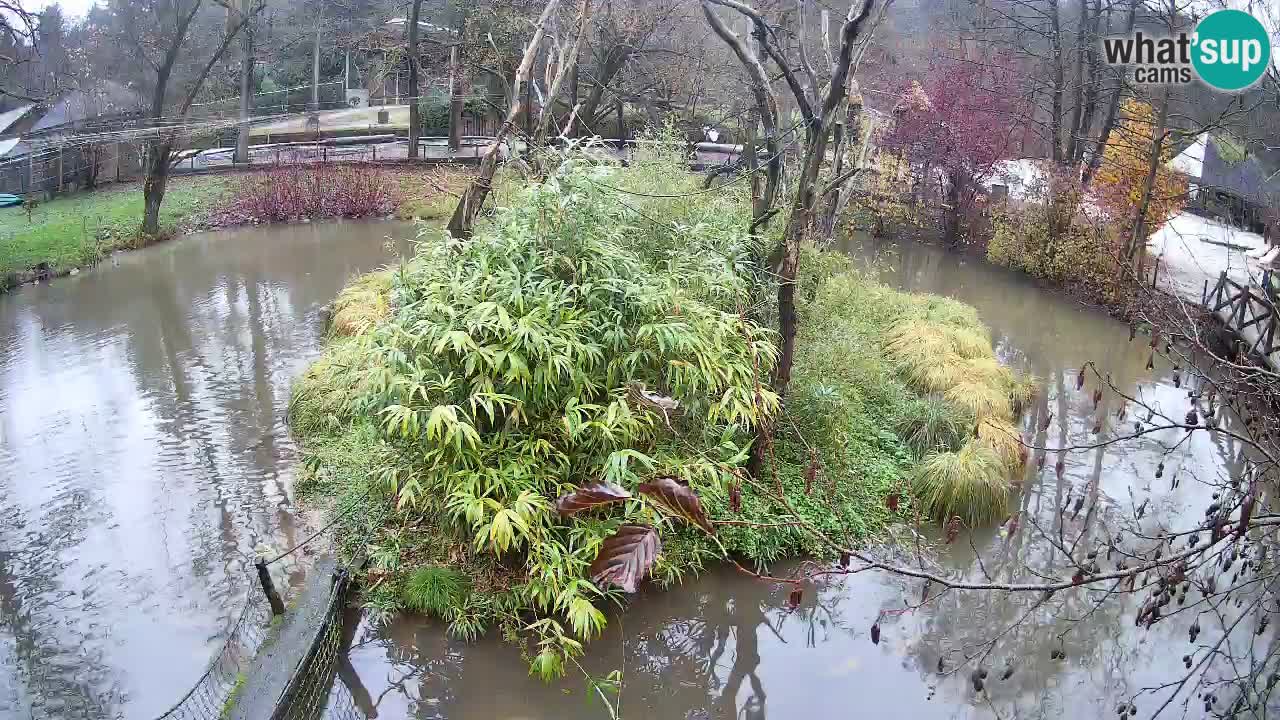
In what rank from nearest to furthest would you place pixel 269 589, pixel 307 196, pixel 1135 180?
pixel 269 589, pixel 1135 180, pixel 307 196

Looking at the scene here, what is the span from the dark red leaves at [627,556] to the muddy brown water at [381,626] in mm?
1347

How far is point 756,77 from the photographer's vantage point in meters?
6.76

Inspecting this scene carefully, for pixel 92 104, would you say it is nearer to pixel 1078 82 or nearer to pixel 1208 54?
pixel 1078 82

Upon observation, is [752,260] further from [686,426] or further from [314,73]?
[314,73]

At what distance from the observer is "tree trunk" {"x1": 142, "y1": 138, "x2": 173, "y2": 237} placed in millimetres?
13766

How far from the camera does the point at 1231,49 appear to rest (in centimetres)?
889

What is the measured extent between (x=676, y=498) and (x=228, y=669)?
3.99 meters

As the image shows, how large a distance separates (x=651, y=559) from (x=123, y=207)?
51.8ft

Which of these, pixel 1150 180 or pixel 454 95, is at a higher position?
pixel 454 95

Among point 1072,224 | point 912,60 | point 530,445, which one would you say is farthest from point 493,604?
point 912,60

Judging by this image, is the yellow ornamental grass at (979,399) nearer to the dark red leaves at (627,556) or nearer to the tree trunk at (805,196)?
the tree trunk at (805,196)

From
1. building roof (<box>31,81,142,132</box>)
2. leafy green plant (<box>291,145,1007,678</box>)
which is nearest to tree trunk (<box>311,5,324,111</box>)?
building roof (<box>31,81,142,132</box>)

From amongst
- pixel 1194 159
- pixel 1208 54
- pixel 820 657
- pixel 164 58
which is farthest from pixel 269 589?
pixel 164 58

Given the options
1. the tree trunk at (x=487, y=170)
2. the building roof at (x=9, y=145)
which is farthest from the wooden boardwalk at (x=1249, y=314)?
the building roof at (x=9, y=145)
